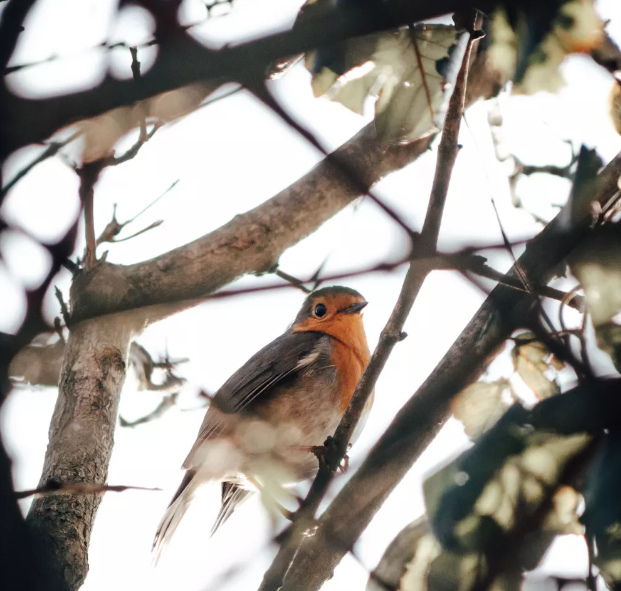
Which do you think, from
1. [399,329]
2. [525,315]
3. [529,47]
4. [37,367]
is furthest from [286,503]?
[37,367]

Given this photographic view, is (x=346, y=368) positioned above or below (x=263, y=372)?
below

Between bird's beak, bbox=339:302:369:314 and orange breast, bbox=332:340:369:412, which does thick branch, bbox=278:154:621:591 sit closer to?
orange breast, bbox=332:340:369:412

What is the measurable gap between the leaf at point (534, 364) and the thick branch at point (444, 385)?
0.24 ft

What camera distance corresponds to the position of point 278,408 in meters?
5.07

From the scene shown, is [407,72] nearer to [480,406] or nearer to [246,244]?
[480,406]

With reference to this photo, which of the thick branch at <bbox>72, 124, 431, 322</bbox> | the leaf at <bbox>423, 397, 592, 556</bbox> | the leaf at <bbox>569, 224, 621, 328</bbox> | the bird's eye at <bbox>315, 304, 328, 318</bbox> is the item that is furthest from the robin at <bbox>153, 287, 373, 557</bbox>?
the leaf at <bbox>569, 224, 621, 328</bbox>

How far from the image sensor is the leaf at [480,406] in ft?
4.99

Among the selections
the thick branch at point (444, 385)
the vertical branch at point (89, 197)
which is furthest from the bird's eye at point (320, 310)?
the thick branch at point (444, 385)

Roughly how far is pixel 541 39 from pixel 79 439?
2.40 m

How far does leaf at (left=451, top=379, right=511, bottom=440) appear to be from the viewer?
1.52m

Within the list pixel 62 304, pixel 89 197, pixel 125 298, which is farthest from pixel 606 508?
pixel 89 197

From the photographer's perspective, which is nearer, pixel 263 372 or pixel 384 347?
pixel 384 347

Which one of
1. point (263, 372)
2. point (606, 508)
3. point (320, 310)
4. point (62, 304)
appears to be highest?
point (320, 310)

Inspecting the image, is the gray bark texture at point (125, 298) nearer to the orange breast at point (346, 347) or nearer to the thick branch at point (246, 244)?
the thick branch at point (246, 244)
